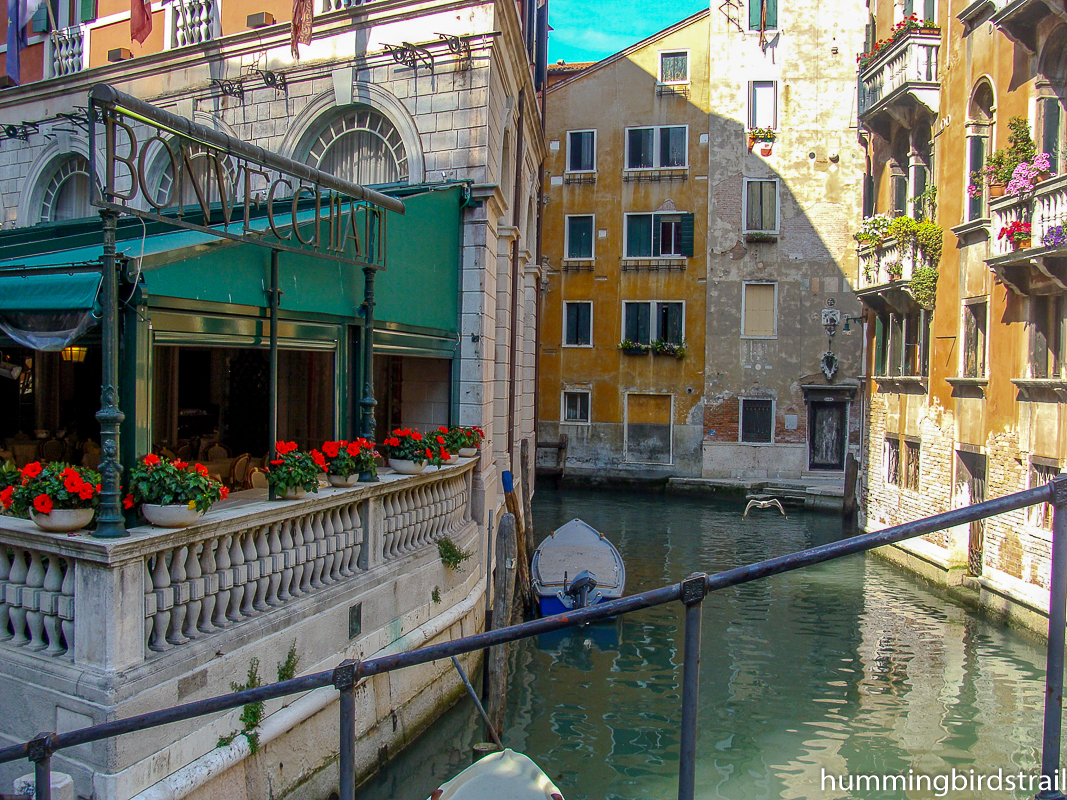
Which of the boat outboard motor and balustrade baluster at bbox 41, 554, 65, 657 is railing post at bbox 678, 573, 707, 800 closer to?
balustrade baluster at bbox 41, 554, 65, 657

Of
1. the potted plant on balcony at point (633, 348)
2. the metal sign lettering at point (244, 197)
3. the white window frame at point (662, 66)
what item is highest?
the white window frame at point (662, 66)

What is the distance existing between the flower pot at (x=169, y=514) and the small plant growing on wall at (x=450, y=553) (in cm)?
355

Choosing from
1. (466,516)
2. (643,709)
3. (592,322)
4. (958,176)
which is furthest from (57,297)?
(592,322)

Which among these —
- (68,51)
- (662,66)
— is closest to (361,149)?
(68,51)

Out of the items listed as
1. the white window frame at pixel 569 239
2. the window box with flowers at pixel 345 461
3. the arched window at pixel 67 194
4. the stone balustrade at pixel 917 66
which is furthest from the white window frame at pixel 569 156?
the window box with flowers at pixel 345 461

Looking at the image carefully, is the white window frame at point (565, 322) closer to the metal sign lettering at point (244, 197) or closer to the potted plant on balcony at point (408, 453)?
the metal sign lettering at point (244, 197)

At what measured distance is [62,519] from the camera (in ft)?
14.1

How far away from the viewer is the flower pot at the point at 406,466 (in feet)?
24.2

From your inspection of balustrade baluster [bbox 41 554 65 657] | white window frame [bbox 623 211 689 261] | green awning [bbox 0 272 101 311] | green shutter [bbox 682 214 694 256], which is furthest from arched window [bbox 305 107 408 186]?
green shutter [bbox 682 214 694 256]

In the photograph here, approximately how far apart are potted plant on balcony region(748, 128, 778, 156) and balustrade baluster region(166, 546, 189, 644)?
22345 millimetres

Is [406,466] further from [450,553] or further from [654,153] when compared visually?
[654,153]

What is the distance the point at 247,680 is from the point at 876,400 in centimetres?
1493

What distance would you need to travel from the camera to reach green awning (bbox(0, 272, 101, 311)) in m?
4.86

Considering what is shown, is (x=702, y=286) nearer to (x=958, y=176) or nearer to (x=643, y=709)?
(x=958, y=176)
